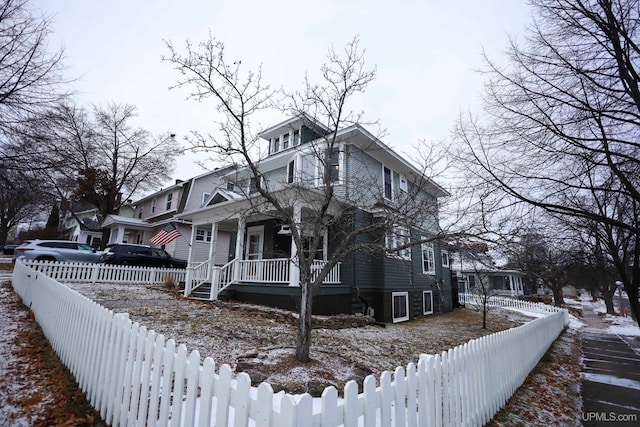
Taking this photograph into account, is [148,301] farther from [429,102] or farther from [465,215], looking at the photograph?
[429,102]

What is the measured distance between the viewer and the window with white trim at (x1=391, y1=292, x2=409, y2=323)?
12984 millimetres

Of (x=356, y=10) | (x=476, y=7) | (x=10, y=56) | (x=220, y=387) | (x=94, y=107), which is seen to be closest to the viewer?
(x=220, y=387)

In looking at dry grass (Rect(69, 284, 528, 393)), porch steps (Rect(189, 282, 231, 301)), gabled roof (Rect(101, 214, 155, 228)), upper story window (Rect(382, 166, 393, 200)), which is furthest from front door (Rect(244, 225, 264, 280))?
gabled roof (Rect(101, 214, 155, 228))

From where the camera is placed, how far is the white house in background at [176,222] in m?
23.3

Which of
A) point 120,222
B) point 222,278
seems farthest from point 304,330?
point 120,222

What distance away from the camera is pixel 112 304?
894 centimetres

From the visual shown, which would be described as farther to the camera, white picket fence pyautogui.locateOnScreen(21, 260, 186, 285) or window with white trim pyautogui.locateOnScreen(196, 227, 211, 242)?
window with white trim pyautogui.locateOnScreen(196, 227, 211, 242)

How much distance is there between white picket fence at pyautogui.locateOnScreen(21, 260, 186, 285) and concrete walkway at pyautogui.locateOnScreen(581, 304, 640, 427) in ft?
54.6

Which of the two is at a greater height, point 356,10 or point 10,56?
point 356,10

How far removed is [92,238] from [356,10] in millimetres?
34858

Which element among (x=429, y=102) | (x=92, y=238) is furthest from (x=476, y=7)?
(x=92, y=238)

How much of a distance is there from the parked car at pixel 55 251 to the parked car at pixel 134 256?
2.54 ft

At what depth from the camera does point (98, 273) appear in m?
13.8

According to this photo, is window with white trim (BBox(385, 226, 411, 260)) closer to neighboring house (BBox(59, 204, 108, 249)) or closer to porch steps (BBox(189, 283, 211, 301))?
porch steps (BBox(189, 283, 211, 301))
